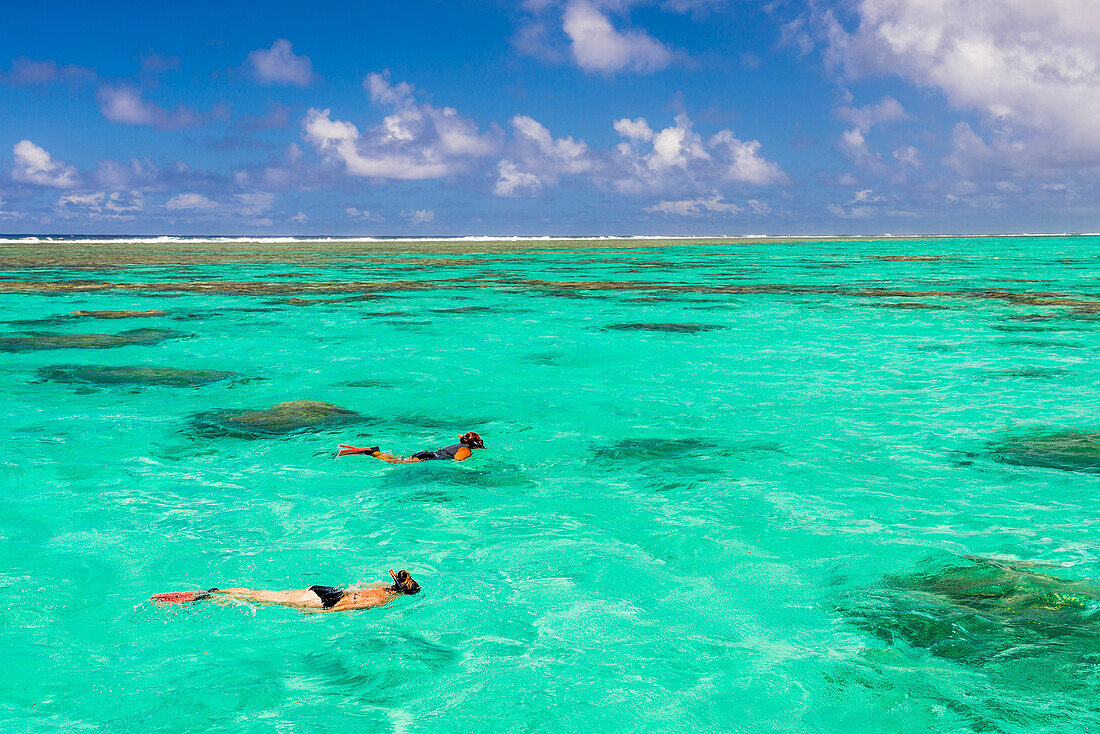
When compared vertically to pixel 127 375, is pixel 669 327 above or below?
above

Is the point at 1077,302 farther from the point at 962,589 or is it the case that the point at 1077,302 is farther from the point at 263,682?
the point at 263,682

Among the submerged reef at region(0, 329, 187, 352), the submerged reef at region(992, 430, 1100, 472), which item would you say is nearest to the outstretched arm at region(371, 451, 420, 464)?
the submerged reef at region(992, 430, 1100, 472)

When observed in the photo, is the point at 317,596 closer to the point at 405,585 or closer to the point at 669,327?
the point at 405,585

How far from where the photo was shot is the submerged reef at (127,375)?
15984mm

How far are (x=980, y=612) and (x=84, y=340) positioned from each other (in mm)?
21584

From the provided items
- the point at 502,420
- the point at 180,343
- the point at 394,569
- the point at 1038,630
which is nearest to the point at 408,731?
the point at 394,569

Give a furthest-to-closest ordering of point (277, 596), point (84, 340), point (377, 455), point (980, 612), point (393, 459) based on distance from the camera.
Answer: point (84, 340), point (377, 455), point (393, 459), point (277, 596), point (980, 612)

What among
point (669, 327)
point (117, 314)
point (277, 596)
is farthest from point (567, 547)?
point (117, 314)

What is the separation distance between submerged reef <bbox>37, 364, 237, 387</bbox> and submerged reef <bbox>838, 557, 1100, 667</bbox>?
13419 millimetres

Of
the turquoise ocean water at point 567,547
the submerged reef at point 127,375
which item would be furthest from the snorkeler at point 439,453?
the submerged reef at point 127,375

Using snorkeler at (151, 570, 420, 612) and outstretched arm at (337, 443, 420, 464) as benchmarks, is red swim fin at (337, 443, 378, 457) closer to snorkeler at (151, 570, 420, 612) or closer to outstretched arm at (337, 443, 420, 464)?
outstretched arm at (337, 443, 420, 464)

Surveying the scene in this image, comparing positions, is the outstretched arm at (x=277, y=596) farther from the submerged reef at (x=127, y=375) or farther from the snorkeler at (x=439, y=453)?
the submerged reef at (x=127, y=375)

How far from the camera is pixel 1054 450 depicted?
10812 millimetres

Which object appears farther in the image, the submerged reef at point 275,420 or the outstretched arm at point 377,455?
the submerged reef at point 275,420
